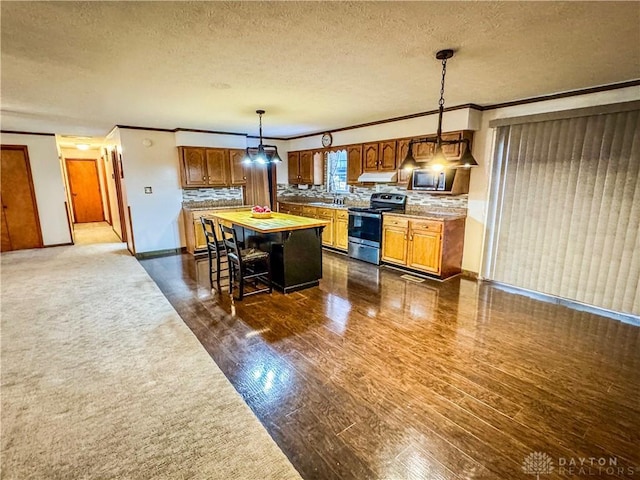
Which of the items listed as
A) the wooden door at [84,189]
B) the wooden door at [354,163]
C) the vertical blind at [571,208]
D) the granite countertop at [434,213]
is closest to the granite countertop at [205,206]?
the wooden door at [354,163]

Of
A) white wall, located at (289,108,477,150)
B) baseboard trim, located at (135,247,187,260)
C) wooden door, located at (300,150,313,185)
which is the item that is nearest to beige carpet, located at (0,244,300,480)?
baseboard trim, located at (135,247,187,260)

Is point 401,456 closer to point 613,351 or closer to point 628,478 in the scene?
point 628,478

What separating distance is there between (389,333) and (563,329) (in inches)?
68.5

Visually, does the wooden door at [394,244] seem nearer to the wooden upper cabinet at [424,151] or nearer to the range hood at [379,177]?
the range hood at [379,177]

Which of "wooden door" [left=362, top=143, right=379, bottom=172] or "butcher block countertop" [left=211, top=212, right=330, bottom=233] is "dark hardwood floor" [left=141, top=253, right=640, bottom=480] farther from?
"wooden door" [left=362, top=143, right=379, bottom=172]

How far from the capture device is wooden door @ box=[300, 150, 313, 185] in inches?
278

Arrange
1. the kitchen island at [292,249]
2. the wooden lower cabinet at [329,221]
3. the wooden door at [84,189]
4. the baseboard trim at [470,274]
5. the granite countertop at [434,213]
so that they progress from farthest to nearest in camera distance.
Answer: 1. the wooden door at [84,189]
2. the wooden lower cabinet at [329,221]
3. the baseboard trim at [470,274]
4. the granite countertop at [434,213]
5. the kitchen island at [292,249]

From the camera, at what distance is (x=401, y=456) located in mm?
1726

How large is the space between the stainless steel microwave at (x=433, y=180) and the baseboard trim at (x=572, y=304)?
1507mm

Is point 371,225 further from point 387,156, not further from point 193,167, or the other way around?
point 193,167

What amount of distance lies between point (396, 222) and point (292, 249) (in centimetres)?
185

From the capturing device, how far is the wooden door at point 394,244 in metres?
4.93

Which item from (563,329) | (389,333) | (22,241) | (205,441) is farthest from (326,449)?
(22,241)

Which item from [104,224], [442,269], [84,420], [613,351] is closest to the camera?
[84,420]
